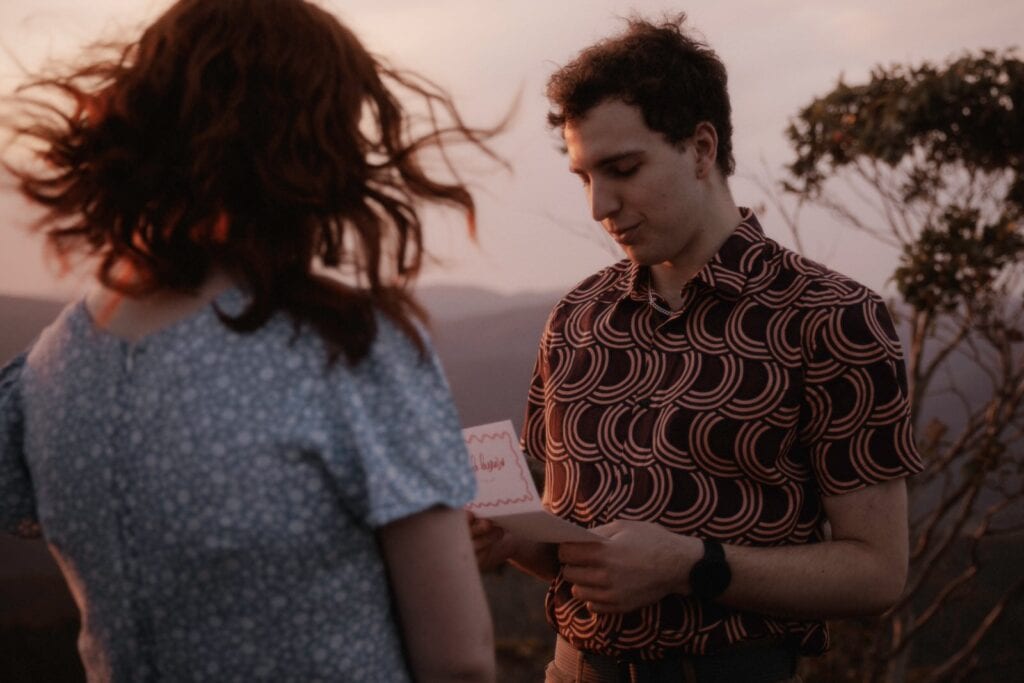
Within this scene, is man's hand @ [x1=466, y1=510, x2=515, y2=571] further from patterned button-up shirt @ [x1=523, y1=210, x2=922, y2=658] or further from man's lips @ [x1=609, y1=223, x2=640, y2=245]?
man's lips @ [x1=609, y1=223, x2=640, y2=245]

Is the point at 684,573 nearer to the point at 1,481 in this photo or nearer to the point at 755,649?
the point at 755,649

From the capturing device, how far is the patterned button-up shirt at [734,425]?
166cm

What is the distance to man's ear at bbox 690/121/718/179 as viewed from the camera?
200cm

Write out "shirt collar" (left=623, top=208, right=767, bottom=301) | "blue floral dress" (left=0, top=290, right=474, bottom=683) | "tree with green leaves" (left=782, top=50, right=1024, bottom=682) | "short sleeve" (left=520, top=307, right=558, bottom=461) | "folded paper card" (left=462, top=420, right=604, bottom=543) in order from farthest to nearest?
1. "tree with green leaves" (left=782, top=50, right=1024, bottom=682)
2. "short sleeve" (left=520, top=307, right=558, bottom=461)
3. "shirt collar" (left=623, top=208, right=767, bottom=301)
4. "folded paper card" (left=462, top=420, right=604, bottom=543)
5. "blue floral dress" (left=0, top=290, right=474, bottom=683)

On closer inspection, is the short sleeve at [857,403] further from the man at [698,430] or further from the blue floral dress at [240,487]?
the blue floral dress at [240,487]

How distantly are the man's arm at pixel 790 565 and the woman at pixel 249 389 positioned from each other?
56 cm

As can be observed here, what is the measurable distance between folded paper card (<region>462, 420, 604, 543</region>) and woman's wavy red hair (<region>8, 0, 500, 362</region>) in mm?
562

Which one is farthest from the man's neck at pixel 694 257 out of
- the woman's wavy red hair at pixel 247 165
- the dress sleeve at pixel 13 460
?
the dress sleeve at pixel 13 460

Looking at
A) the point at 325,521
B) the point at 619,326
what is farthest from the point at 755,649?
the point at 325,521

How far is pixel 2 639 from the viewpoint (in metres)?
3.31

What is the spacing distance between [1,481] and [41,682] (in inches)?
97.9

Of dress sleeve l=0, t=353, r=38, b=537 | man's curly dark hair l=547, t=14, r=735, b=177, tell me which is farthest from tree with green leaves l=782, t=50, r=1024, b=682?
dress sleeve l=0, t=353, r=38, b=537

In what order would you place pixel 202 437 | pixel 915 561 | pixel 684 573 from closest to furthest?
pixel 202 437
pixel 684 573
pixel 915 561

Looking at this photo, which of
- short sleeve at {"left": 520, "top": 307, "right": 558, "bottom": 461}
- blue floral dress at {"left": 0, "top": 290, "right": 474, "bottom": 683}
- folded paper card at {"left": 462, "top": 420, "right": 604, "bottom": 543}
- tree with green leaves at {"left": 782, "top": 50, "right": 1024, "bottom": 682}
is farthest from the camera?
tree with green leaves at {"left": 782, "top": 50, "right": 1024, "bottom": 682}
